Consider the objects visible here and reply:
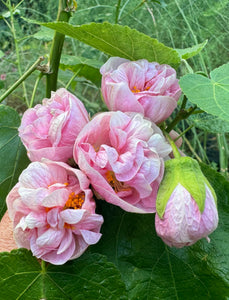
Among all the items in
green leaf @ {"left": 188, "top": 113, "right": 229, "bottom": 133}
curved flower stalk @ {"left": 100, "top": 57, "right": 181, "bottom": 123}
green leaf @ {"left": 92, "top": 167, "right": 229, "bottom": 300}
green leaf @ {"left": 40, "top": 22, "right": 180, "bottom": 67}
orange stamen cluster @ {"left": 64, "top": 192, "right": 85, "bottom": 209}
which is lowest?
green leaf @ {"left": 92, "top": 167, "right": 229, "bottom": 300}

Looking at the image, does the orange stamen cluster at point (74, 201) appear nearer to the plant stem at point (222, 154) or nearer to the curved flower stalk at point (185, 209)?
the curved flower stalk at point (185, 209)

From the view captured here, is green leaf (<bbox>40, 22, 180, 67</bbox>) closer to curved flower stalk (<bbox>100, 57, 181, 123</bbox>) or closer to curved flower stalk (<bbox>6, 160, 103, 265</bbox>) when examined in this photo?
curved flower stalk (<bbox>100, 57, 181, 123</bbox>)

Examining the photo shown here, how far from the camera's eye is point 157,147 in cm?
31

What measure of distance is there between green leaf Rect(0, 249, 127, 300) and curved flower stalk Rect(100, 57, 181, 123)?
0.12 meters

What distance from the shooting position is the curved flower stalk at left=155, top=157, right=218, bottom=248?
0.88 feet

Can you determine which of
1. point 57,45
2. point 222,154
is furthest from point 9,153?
point 222,154

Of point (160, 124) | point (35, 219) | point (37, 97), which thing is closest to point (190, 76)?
point (160, 124)

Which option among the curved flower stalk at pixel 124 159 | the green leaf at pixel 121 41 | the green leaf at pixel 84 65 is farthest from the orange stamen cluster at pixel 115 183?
the green leaf at pixel 84 65

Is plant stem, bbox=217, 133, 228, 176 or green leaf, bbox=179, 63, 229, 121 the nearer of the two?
green leaf, bbox=179, 63, 229, 121

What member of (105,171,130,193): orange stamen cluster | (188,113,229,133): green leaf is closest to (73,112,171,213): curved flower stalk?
(105,171,130,193): orange stamen cluster

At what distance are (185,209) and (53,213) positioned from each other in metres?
0.09

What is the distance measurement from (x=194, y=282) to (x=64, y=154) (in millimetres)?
159

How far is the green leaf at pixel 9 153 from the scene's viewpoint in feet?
1.34

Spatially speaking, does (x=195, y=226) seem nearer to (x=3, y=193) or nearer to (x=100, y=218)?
(x=100, y=218)
